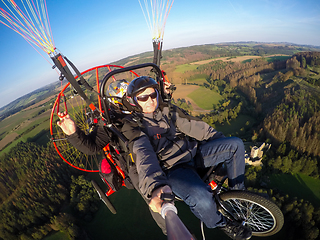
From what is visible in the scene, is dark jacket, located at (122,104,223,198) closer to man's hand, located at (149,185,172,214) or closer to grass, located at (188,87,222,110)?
man's hand, located at (149,185,172,214)

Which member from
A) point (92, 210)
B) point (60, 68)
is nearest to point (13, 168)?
point (92, 210)

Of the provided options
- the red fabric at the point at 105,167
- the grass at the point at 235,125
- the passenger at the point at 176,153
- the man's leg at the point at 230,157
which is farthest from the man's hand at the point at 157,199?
the grass at the point at 235,125

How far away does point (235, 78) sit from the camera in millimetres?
74750

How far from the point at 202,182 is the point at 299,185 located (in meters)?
30.7

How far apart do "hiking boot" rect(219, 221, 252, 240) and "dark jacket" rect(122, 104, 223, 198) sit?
1.39m

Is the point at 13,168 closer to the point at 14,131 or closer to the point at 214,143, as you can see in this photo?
the point at 14,131

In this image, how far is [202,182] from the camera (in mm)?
2424

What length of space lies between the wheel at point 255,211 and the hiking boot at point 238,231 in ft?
Result: 0.75

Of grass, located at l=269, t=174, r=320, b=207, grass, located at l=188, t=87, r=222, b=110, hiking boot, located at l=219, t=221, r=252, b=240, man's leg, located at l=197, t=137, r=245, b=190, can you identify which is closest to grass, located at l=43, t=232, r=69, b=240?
hiking boot, located at l=219, t=221, r=252, b=240

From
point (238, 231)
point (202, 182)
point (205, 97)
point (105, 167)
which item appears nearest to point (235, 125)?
point (205, 97)

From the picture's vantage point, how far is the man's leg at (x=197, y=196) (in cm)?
228

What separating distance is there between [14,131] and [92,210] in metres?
48.0

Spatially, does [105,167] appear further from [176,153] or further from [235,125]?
[235,125]

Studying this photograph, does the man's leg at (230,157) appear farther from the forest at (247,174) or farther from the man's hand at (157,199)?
the forest at (247,174)
